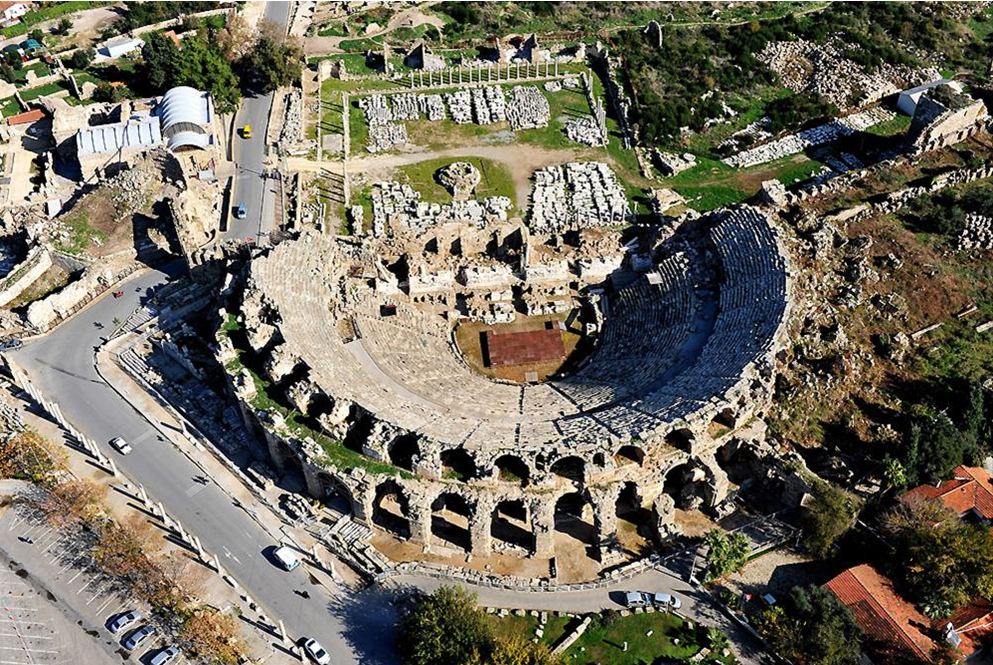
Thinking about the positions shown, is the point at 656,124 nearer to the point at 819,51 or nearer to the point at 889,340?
the point at 819,51

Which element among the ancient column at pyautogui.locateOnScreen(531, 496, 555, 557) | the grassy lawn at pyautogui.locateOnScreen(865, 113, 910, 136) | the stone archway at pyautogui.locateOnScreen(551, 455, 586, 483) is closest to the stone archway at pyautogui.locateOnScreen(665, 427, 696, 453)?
the stone archway at pyautogui.locateOnScreen(551, 455, 586, 483)

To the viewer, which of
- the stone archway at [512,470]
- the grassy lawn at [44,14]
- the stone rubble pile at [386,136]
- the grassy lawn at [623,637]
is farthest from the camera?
the grassy lawn at [44,14]

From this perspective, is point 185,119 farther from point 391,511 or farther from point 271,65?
point 391,511

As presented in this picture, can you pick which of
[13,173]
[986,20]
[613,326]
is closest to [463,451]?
[613,326]

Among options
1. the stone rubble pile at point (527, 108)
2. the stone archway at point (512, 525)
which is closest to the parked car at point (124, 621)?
the stone archway at point (512, 525)

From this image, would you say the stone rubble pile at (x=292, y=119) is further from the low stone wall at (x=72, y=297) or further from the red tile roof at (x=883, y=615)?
the red tile roof at (x=883, y=615)

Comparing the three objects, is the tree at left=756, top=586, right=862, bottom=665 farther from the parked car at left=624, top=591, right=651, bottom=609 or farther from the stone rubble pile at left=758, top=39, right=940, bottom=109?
the stone rubble pile at left=758, top=39, right=940, bottom=109

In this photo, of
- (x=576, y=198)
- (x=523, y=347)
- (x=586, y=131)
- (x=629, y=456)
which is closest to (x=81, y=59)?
(x=586, y=131)
